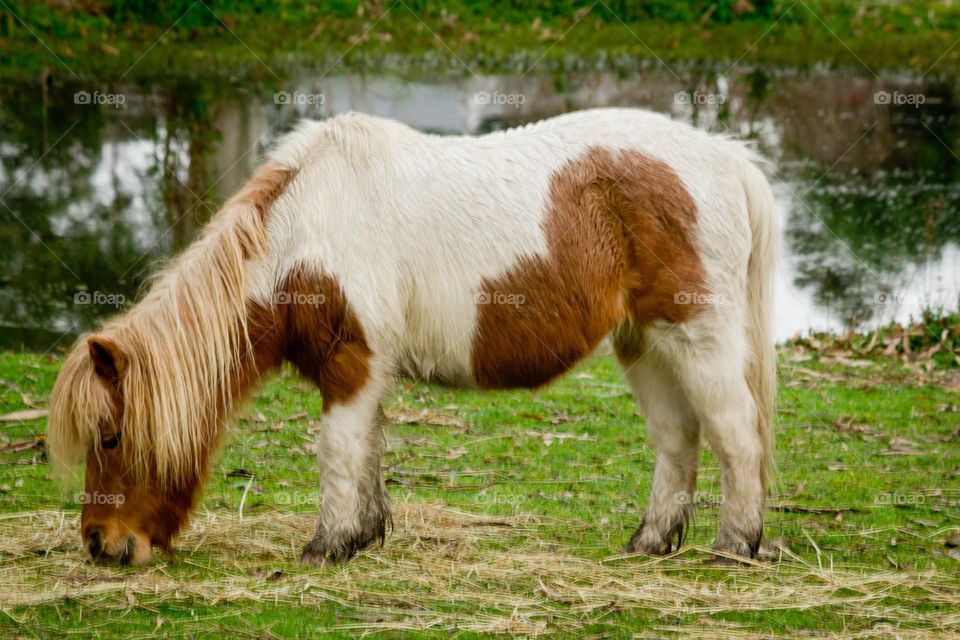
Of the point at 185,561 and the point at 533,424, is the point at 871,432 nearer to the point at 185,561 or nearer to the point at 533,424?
the point at 533,424

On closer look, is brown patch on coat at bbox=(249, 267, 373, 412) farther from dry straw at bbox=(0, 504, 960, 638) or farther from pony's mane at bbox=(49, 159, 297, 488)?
dry straw at bbox=(0, 504, 960, 638)

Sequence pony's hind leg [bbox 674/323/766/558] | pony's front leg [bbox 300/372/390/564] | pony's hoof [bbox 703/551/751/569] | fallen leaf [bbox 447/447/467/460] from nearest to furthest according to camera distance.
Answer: pony's front leg [bbox 300/372/390/564]
pony's hoof [bbox 703/551/751/569]
pony's hind leg [bbox 674/323/766/558]
fallen leaf [bbox 447/447/467/460]

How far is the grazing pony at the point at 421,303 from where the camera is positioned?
5309mm

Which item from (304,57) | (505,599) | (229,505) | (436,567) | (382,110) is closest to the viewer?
(505,599)

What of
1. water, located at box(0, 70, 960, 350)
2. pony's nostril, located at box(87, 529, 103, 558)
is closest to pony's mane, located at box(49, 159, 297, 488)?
pony's nostril, located at box(87, 529, 103, 558)

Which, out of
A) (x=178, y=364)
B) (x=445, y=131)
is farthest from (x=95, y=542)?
(x=445, y=131)

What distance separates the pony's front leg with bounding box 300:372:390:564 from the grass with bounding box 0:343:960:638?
144 mm

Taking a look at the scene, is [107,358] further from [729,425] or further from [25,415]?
[25,415]

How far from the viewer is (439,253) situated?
18.2ft

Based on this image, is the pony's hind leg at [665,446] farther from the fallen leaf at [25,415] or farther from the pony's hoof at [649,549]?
the fallen leaf at [25,415]

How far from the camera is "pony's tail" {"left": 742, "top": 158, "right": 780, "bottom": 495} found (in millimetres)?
5859

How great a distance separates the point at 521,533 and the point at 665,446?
34.1 inches

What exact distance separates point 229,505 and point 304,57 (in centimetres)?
1274

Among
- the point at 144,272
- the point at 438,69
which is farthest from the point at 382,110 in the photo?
the point at 144,272
